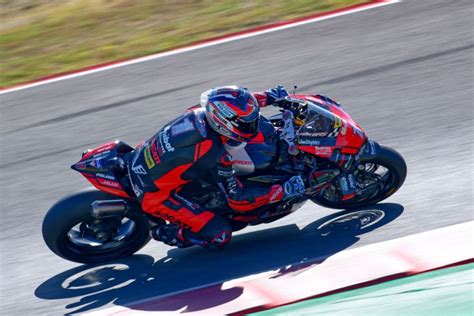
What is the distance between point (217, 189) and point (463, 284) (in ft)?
7.17

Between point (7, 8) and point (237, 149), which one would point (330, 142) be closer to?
point (237, 149)

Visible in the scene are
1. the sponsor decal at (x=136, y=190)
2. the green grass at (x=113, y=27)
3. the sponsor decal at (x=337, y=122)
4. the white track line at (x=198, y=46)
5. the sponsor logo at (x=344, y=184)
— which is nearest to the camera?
the sponsor decal at (x=136, y=190)

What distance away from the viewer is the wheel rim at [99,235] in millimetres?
7398

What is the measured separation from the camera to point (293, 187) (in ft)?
23.4

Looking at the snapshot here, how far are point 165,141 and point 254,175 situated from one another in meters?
0.83

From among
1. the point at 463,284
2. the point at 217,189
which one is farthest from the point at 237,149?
the point at 463,284

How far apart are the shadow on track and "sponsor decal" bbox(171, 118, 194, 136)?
1189 millimetres

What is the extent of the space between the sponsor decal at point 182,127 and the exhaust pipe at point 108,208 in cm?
76

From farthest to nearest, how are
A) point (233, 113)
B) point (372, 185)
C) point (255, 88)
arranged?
1. point (255, 88)
2. point (372, 185)
3. point (233, 113)

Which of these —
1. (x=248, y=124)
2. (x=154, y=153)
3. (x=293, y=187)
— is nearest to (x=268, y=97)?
(x=248, y=124)

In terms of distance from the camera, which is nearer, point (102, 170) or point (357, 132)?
point (102, 170)

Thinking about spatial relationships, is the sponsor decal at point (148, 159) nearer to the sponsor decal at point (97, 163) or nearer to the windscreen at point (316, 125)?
the sponsor decal at point (97, 163)

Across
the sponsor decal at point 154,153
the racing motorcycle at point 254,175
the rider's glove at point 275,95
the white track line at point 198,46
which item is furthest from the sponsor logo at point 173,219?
the white track line at point 198,46

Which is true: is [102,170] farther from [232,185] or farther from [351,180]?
[351,180]
